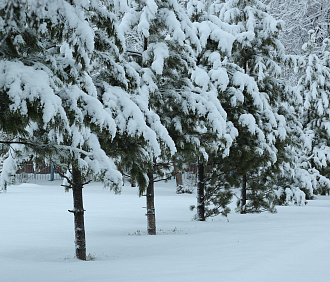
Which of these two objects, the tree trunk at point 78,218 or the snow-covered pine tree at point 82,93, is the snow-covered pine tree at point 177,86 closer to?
the snow-covered pine tree at point 82,93

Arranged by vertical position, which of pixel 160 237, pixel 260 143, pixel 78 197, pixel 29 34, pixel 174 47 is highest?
pixel 174 47

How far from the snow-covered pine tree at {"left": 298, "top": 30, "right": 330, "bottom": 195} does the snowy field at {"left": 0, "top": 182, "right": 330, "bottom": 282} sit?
8750 millimetres

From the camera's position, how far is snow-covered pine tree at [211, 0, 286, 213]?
44.7 ft

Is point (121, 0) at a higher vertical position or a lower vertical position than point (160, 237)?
higher

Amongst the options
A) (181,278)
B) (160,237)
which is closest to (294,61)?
(160,237)

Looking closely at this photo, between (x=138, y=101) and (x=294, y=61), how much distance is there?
435 inches

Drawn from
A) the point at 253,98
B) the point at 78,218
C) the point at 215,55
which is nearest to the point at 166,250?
the point at 78,218

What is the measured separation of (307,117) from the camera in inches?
934

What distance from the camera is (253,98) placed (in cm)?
1391

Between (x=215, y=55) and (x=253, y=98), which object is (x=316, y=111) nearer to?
(x=253, y=98)

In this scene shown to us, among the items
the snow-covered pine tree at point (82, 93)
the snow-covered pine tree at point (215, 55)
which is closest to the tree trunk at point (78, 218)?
the snow-covered pine tree at point (82, 93)

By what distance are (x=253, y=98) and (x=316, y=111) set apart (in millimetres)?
10158

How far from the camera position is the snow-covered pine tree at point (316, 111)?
2200 centimetres

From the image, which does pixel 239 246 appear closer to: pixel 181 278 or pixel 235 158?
pixel 181 278
